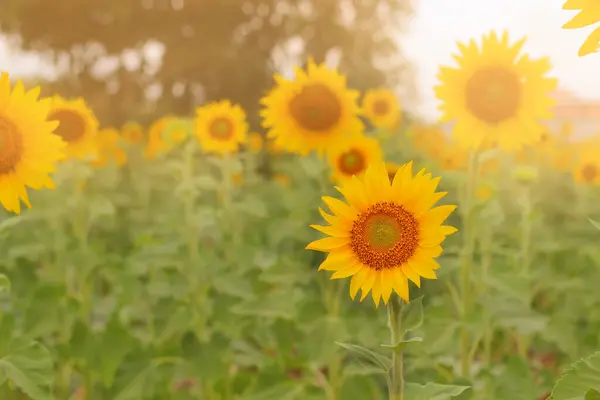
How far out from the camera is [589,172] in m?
3.36

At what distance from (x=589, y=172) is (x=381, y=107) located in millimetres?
1478

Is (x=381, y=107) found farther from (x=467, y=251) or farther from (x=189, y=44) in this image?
(x=189, y=44)

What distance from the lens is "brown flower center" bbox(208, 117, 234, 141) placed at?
281cm

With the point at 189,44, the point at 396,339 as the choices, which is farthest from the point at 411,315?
the point at 189,44

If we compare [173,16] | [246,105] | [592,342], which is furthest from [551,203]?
[173,16]

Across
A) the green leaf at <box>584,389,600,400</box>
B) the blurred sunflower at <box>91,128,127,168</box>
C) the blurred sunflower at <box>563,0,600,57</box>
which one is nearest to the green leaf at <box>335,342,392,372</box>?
the green leaf at <box>584,389,600,400</box>

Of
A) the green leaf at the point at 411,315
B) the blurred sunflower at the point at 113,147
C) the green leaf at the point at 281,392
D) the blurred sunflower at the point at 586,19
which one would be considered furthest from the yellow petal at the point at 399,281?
the blurred sunflower at the point at 113,147

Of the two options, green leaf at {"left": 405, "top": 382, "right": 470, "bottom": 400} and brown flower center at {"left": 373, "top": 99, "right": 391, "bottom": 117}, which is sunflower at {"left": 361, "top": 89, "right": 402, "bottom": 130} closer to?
brown flower center at {"left": 373, "top": 99, "right": 391, "bottom": 117}

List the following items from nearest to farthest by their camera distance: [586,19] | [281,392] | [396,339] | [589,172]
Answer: [586,19] < [396,339] < [281,392] < [589,172]

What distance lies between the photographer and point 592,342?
2510mm

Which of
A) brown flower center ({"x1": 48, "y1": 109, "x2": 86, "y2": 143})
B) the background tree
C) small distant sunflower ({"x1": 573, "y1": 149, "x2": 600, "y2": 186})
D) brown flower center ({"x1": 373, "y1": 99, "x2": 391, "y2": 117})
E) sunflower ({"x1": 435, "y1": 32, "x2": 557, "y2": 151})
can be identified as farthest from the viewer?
the background tree

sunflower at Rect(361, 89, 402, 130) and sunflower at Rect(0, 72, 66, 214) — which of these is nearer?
sunflower at Rect(0, 72, 66, 214)

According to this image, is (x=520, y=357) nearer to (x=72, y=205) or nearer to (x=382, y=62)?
(x=72, y=205)

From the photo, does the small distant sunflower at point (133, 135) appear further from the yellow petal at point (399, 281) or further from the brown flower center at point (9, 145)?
the yellow petal at point (399, 281)
